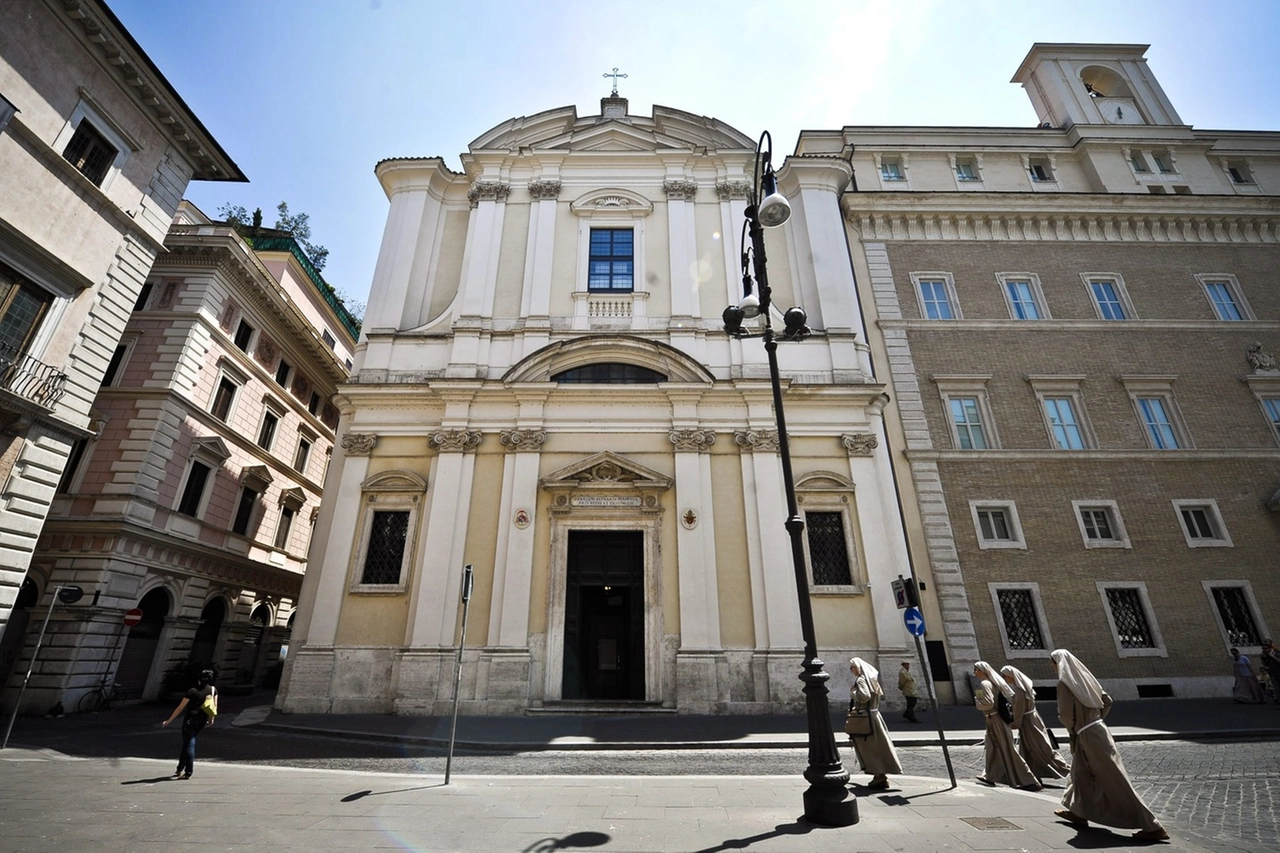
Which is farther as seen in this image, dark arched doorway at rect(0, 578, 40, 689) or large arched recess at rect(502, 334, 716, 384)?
large arched recess at rect(502, 334, 716, 384)

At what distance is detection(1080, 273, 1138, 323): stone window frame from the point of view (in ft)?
62.9

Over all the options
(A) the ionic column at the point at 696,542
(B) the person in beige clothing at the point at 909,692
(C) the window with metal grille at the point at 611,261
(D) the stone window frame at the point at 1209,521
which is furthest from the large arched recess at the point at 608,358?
(D) the stone window frame at the point at 1209,521

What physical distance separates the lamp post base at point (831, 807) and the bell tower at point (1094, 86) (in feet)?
92.9

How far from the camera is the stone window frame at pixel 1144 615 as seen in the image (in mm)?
14727

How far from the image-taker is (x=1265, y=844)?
4.82 metres

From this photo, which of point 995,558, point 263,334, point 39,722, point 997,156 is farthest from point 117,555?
point 997,156

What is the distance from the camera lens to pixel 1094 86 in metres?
25.9

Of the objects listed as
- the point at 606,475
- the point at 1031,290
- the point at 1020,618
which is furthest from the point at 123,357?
the point at 1031,290

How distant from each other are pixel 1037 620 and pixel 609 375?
13.2 m

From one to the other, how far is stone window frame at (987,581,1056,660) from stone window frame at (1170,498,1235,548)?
4.87 meters

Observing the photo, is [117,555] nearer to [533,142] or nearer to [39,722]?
[39,722]

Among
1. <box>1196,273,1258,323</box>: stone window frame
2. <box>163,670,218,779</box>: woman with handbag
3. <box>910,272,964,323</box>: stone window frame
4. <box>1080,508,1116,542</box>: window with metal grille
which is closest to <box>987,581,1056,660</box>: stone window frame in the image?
<box>1080,508,1116,542</box>: window with metal grille

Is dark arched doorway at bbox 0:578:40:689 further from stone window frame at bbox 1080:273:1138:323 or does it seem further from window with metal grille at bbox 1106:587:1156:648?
stone window frame at bbox 1080:273:1138:323

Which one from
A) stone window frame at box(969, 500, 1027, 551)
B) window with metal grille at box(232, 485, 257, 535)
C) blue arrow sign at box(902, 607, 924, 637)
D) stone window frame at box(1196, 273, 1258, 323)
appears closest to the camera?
blue arrow sign at box(902, 607, 924, 637)
